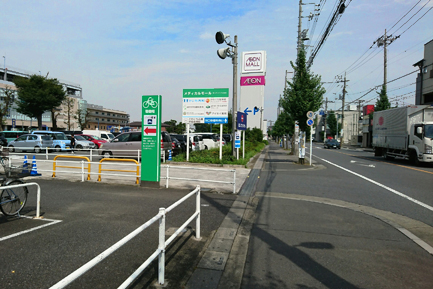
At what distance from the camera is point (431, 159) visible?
16.4m

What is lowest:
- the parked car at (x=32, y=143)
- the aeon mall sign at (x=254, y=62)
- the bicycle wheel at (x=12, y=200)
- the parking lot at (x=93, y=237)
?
the parking lot at (x=93, y=237)

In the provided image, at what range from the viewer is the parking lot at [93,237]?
353 centimetres

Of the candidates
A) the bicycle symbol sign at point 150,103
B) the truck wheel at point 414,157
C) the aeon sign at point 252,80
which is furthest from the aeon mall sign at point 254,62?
the bicycle symbol sign at point 150,103

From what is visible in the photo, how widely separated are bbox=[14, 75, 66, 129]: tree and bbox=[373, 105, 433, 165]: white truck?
142 ft

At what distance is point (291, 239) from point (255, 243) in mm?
657

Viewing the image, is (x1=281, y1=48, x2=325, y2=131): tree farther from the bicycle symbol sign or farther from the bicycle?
the bicycle

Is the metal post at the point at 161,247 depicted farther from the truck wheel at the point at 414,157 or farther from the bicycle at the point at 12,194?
the truck wheel at the point at 414,157

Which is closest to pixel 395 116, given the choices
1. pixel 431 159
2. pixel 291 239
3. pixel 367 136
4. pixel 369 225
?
pixel 431 159

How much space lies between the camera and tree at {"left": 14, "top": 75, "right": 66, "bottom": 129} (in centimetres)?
4241

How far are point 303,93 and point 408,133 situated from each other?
7311 millimetres

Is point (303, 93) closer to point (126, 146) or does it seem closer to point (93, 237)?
point (126, 146)

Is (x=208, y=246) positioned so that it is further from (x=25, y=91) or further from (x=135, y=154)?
(x=25, y=91)

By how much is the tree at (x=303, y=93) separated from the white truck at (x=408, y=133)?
19.4 feet

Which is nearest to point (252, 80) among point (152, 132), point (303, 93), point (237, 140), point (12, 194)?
point (303, 93)
